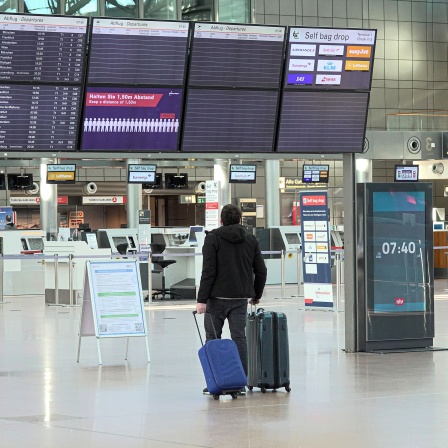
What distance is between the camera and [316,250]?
1978 cm

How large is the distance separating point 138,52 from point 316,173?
23469 mm

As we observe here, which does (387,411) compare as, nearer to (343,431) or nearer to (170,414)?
(343,431)

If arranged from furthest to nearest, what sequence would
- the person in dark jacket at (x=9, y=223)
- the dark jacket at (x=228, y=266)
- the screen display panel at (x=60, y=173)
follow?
the person in dark jacket at (x=9, y=223) < the screen display panel at (x=60, y=173) < the dark jacket at (x=228, y=266)

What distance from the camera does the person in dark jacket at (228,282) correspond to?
946 cm

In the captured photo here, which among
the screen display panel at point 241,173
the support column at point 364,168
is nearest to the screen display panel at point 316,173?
the support column at point 364,168

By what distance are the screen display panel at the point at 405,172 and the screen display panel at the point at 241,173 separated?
160 inches

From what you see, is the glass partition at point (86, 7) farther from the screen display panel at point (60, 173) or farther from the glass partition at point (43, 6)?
the screen display panel at point (60, 173)

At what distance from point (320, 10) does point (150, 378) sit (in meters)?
38.3

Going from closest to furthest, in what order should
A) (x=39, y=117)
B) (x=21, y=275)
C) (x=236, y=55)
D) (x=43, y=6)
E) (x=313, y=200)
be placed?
(x=39, y=117) < (x=236, y=55) < (x=313, y=200) < (x=21, y=275) < (x=43, y=6)

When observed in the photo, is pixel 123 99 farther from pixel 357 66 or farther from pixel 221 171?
pixel 221 171

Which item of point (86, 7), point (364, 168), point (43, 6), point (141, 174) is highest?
point (86, 7)

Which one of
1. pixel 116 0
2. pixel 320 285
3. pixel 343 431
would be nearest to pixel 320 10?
pixel 116 0

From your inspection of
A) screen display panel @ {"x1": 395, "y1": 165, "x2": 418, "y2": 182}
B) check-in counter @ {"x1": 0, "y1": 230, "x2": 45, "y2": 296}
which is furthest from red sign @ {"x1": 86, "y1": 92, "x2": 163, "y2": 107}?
screen display panel @ {"x1": 395, "y1": 165, "x2": 418, "y2": 182}

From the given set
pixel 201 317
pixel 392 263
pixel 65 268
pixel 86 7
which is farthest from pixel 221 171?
pixel 392 263
